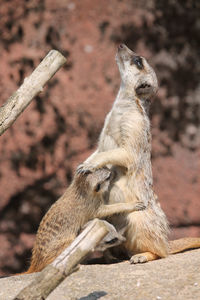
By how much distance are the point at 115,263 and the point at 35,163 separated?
7.12 ft

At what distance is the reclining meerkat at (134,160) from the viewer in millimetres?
3851

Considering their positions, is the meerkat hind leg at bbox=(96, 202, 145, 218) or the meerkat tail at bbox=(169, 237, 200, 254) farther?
the meerkat tail at bbox=(169, 237, 200, 254)

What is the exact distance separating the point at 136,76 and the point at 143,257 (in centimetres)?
122

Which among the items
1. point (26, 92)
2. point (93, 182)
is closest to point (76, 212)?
point (93, 182)

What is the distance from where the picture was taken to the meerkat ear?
409cm

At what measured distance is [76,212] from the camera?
3.79m

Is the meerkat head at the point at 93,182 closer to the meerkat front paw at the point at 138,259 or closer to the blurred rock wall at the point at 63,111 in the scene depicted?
the meerkat front paw at the point at 138,259

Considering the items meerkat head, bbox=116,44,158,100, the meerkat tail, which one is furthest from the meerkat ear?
the meerkat tail

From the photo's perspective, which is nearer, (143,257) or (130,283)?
(130,283)

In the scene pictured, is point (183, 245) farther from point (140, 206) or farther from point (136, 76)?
point (136, 76)

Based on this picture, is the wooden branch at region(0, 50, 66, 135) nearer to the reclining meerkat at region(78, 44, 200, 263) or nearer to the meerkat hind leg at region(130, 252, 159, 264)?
the reclining meerkat at region(78, 44, 200, 263)

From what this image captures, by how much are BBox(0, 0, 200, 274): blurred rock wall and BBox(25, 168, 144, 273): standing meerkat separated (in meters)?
1.94

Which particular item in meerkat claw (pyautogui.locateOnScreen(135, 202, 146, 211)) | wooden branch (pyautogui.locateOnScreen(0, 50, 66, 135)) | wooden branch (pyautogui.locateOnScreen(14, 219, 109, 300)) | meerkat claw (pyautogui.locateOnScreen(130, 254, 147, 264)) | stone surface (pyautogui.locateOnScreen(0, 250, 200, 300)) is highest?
wooden branch (pyautogui.locateOnScreen(0, 50, 66, 135))

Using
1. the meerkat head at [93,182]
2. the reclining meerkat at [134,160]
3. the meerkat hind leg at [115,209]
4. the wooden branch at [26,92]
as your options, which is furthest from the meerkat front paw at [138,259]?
the wooden branch at [26,92]
